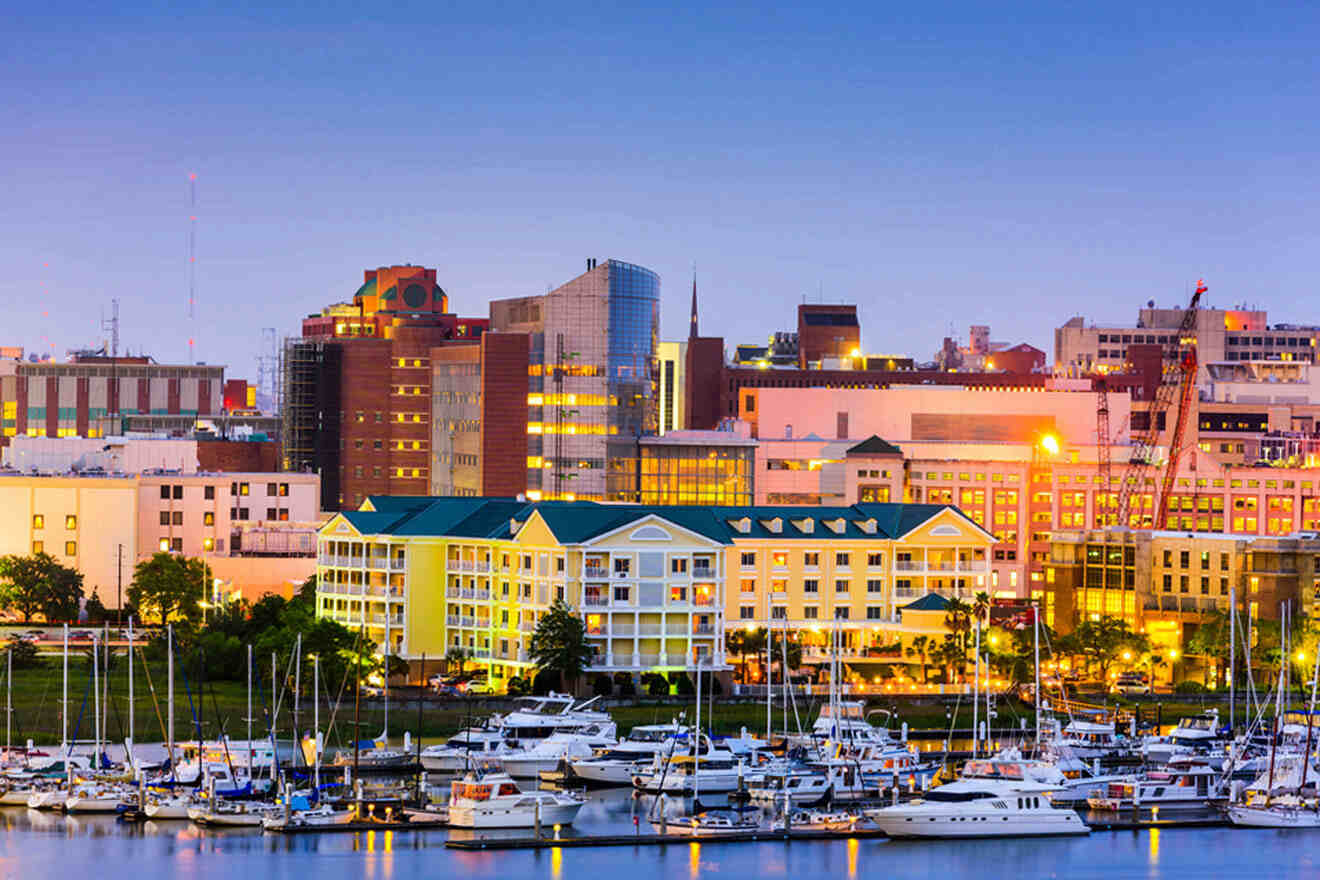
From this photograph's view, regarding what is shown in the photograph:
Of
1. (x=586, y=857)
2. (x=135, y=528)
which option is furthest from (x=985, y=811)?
(x=135, y=528)

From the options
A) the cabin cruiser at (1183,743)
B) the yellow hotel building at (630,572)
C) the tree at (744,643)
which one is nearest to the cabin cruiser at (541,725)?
the yellow hotel building at (630,572)

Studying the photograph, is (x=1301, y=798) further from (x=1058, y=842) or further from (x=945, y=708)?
(x=945, y=708)

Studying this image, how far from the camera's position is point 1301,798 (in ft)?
305

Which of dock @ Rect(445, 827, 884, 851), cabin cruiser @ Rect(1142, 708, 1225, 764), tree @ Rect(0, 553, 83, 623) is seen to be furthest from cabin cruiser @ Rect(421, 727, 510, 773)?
tree @ Rect(0, 553, 83, 623)

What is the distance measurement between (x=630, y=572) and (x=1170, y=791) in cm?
3112

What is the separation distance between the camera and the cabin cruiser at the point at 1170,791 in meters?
94.4

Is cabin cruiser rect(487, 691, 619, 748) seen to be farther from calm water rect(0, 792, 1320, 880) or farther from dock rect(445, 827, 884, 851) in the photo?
dock rect(445, 827, 884, 851)

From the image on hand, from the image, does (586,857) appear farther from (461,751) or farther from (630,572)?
(630,572)

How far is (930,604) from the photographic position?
418ft

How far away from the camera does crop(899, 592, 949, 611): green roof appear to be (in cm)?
12694

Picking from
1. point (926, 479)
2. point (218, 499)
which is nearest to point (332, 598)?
point (218, 499)

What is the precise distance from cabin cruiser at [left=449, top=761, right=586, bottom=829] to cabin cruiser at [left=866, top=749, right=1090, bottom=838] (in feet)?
36.4

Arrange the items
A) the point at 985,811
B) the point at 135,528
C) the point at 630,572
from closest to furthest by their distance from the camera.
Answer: the point at 985,811, the point at 630,572, the point at 135,528

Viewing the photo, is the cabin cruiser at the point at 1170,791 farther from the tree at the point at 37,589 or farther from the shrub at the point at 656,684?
the tree at the point at 37,589
